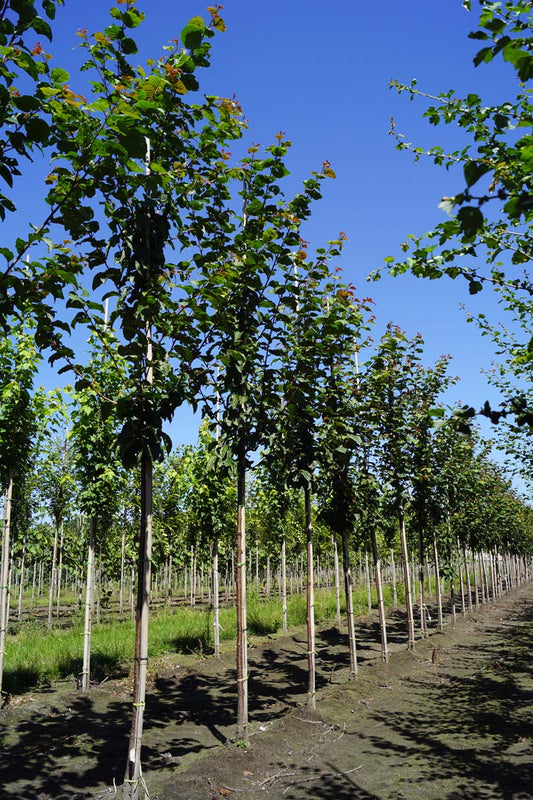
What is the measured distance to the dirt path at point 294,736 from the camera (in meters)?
5.83

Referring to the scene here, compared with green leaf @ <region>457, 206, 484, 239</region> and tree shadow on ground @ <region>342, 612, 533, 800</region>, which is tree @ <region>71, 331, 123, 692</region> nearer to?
tree shadow on ground @ <region>342, 612, 533, 800</region>

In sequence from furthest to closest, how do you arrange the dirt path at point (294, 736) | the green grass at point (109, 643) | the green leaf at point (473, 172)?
the green grass at point (109, 643)
the dirt path at point (294, 736)
the green leaf at point (473, 172)

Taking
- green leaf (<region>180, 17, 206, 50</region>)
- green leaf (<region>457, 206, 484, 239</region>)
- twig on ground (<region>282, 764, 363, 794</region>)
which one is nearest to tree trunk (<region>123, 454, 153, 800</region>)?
twig on ground (<region>282, 764, 363, 794</region>)

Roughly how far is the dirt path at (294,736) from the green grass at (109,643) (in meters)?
0.76

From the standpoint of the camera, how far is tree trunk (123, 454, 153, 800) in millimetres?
4426

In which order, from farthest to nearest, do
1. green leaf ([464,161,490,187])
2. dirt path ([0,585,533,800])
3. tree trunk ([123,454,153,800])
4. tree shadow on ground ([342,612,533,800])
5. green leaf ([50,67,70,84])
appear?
tree shadow on ground ([342,612,533,800]) < dirt path ([0,585,533,800]) < tree trunk ([123,454,153,800]) < green leaf ([50,67,70,84]) < green leaf ([464,161,490,187])

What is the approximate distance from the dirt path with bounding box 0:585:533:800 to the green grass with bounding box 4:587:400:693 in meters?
0.76

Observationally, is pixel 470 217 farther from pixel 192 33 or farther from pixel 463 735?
pixel 463 735

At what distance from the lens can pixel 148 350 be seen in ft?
17.0

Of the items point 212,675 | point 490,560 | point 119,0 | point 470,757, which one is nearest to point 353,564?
point 490,560

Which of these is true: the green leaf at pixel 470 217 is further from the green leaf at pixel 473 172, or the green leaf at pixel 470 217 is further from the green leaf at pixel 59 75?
the green leaf at pixel 59 75

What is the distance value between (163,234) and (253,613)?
1569 cm

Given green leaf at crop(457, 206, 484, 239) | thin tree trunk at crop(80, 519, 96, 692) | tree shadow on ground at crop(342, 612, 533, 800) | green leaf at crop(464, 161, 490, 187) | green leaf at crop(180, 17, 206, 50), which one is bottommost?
tree shadow on ground at crop(342, 612, 533, 800)

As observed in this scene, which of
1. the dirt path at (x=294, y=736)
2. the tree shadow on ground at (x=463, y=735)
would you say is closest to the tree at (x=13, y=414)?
the dirt path at (x=294, y=736)
